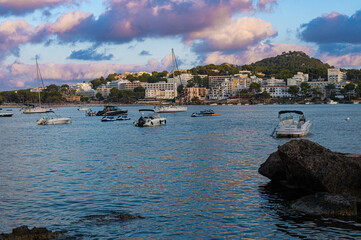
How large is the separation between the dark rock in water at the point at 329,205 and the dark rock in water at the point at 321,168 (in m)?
0.84

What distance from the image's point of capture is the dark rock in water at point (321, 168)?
16.0 metres

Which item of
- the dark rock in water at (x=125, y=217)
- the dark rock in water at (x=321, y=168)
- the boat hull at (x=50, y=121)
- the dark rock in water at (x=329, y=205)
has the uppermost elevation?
the dark rock in water at (x=321, y=168)

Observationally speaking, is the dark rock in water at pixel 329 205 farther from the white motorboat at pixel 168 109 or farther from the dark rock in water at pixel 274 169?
the white motorboat at pixel 168 109

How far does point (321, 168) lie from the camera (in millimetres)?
16047

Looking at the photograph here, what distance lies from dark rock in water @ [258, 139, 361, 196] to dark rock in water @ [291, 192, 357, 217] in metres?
0.84

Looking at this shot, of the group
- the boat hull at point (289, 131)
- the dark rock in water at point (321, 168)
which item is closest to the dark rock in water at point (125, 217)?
the dark rock in water at point (321, 168)

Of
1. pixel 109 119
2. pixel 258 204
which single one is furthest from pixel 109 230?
pixel 109 119

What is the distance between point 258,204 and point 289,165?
2239mm

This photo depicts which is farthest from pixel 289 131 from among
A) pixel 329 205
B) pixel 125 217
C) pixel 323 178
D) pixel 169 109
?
pixel 169 109

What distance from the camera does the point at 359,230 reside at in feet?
42.9

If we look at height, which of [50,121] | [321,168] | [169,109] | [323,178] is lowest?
[50,121]

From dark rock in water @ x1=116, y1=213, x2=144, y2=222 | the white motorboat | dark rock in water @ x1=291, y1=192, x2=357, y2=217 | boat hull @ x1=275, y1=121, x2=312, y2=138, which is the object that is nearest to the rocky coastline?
dark rock in water @ x1=291, y1=192, x2=357, y2=217

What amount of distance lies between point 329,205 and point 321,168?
5.86 ft

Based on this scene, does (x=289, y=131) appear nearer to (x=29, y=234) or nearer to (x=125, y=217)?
(x=125, y=217)
